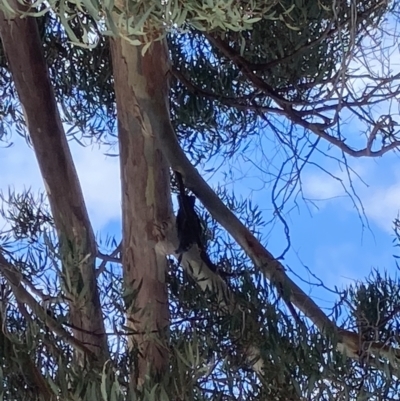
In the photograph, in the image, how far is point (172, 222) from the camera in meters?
0.85

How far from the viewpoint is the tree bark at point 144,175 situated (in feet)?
2.65

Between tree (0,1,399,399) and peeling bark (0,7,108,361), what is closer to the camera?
tree (0,1,399,399)

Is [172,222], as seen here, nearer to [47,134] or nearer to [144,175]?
[144,175]

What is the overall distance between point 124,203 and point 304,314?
1.00ft

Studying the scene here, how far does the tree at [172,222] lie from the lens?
1.84 ft

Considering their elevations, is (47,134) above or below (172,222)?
above

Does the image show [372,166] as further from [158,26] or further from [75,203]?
[158,26]

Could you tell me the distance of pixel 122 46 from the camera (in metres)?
0.79

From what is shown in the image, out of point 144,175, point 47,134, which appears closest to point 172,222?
point 144,175

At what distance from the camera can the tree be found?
0.56m

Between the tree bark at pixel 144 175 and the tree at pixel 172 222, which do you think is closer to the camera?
the tree at pixel 172 222

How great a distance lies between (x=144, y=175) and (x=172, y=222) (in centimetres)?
8

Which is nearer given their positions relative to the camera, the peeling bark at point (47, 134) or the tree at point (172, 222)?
the tree at point (172, 222)

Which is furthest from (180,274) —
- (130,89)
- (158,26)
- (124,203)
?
(158,26)
